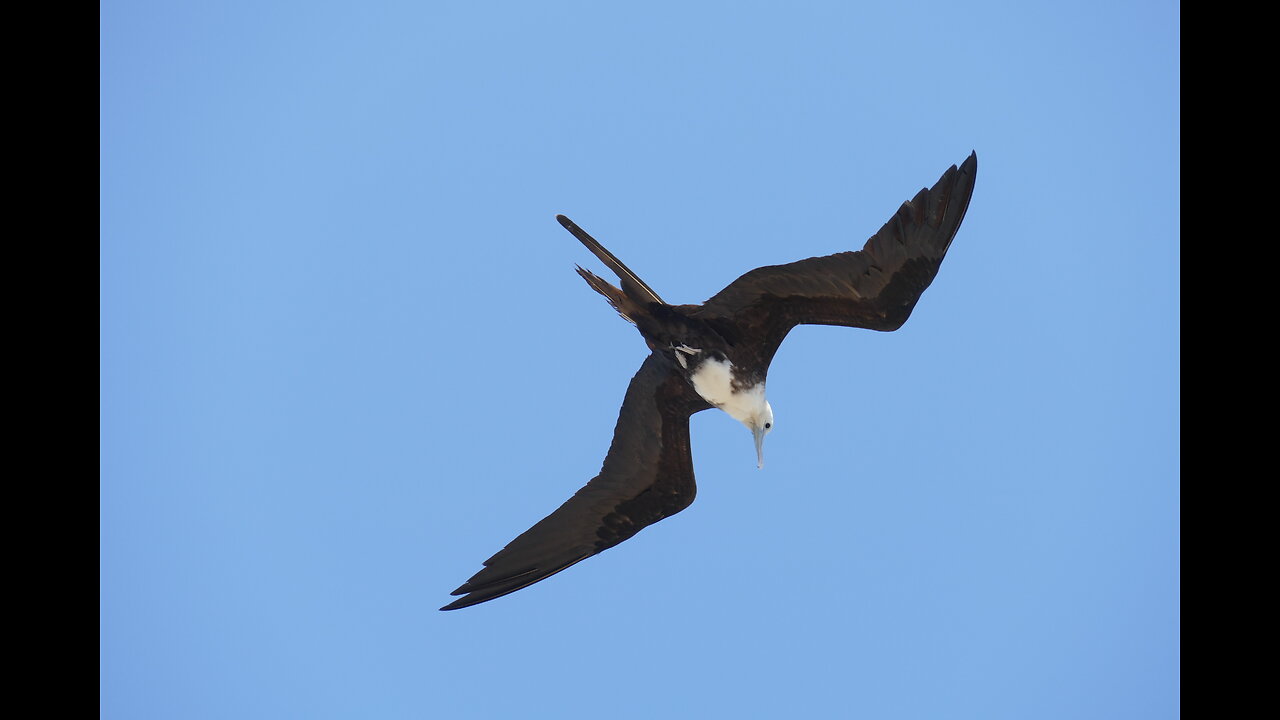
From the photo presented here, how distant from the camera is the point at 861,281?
298 inches

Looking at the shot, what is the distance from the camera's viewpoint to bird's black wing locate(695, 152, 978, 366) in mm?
7238

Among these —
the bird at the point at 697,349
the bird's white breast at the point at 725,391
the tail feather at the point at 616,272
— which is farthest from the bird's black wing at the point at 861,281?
the tail feather at the point at 616,272

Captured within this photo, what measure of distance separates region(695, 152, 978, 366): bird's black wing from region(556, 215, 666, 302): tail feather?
1.60 ft

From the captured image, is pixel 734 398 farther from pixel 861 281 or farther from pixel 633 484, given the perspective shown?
pixel 861 281

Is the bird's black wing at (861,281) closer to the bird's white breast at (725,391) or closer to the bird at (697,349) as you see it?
the bird at (697,349)

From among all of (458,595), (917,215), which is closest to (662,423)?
(458,595)

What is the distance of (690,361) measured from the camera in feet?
26.7

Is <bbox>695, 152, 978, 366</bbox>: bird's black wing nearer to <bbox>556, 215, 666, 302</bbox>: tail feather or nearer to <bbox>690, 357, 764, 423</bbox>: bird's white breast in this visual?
<bbox>690, 357, 764, 423</bbox>: bird's white breast

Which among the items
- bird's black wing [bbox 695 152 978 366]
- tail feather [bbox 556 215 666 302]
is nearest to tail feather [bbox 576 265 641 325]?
tail feather [bbox 556 215 666 302]

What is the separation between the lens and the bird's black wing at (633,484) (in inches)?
332

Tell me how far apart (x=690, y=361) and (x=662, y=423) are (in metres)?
0.64

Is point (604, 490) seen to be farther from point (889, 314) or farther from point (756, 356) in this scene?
point (889, 314)

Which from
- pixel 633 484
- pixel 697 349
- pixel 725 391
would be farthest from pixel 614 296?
pixel 633 484
